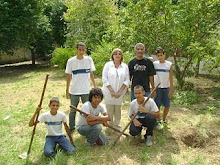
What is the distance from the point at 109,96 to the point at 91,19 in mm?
9000

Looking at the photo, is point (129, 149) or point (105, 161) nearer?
point (105, 161)

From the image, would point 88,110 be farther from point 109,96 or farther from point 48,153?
point 48,153

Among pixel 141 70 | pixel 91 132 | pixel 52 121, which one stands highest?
pixel 141 70

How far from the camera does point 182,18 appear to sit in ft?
24.1

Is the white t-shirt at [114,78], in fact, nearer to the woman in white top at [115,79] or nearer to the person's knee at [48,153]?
the woman in white top at [115,79]

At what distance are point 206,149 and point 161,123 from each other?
89cm

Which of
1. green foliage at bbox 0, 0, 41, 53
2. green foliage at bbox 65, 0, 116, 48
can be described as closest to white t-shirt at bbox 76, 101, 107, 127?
green foliage at bbox 65, 0, 116, 48

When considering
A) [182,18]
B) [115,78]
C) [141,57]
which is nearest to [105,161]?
[115,78]

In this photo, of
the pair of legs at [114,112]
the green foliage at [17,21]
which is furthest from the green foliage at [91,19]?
the pair of legs at [114,112]

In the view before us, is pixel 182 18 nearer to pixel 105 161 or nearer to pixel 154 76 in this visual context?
pixel 154 76

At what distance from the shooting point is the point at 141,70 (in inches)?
182

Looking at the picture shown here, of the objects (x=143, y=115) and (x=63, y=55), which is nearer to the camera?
(x=143, y=115)

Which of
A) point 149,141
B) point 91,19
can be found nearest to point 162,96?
point 149,141

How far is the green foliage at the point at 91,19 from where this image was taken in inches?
515
